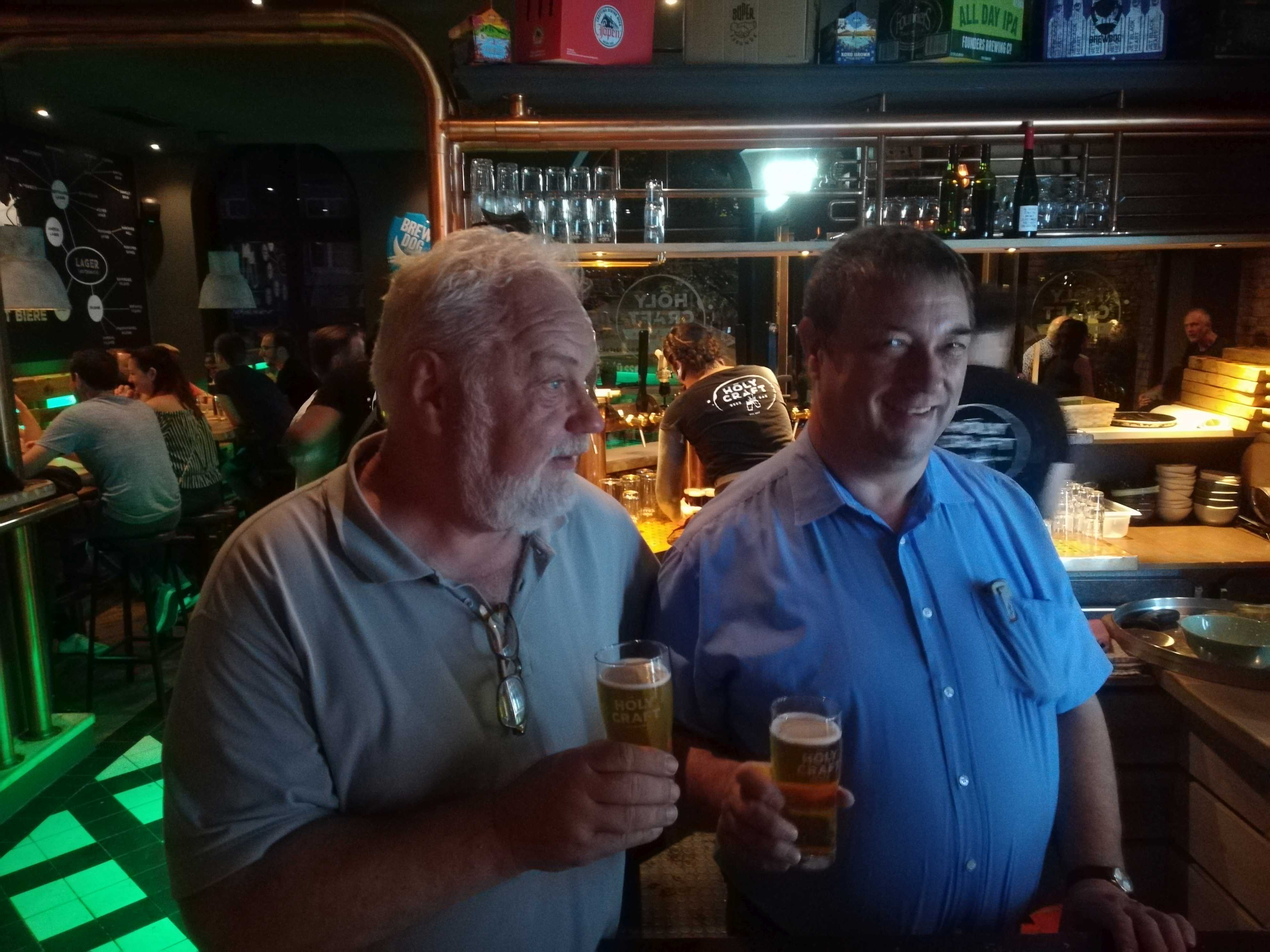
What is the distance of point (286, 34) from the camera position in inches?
129

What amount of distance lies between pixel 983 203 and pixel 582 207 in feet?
5.39

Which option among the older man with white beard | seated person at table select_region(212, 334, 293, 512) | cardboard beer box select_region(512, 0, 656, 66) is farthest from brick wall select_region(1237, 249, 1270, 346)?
seated person at table select_region(212, 334, 293, 512)

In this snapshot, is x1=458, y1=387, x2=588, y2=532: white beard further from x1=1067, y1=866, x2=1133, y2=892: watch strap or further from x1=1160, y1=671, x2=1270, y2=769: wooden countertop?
x1=1160, y1=671, x2=1270, y2=769: wooden countertop

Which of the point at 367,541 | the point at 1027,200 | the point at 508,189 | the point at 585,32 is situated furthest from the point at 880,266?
the point at 585,32

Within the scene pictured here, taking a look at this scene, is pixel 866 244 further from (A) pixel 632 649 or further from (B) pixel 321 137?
(B) pixel 321 137

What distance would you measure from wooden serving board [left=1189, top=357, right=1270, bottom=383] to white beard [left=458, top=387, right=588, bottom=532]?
4.10 m

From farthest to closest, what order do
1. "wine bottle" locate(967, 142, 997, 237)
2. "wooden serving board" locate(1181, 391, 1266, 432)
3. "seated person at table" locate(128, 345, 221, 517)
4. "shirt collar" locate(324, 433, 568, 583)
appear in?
"seated person at table" locate(128, 345, 221, 517)
"wooden serving board" locate(1181, 391, 1266, 432)
"wine bottle" locate(967, 142, 997, 237)
"shirt collar" locate(324, 433, 568, 583)

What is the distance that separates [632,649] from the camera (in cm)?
130

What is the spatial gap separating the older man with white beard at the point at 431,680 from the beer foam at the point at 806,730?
0.67 ft

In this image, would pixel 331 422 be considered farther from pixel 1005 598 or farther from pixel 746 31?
pixel 1005 598

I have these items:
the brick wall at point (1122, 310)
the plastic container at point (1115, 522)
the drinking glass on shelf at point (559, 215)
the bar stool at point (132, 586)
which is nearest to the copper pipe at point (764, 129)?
the drinking glass on shelf at point (559, 215)

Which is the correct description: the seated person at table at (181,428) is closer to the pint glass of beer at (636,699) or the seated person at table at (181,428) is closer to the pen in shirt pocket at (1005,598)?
the pint glass of beer at (636,699)

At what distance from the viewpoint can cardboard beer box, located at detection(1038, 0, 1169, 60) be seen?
11.7ft

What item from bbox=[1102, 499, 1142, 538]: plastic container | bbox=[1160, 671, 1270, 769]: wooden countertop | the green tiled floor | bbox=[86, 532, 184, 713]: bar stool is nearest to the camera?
bbox=[1160, 671, 1270, 769]: wooden countertop
